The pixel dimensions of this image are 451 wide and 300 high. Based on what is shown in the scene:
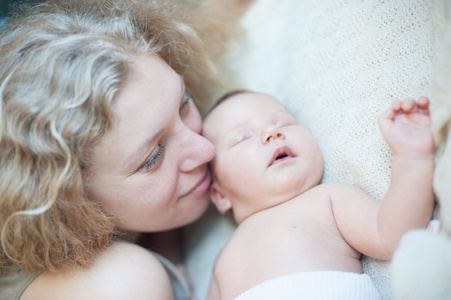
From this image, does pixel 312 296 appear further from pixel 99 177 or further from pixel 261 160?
pixel 99 177

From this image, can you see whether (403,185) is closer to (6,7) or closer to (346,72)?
(346,72)

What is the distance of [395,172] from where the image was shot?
785 millimetres

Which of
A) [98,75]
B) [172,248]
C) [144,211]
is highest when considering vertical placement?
[98,75]


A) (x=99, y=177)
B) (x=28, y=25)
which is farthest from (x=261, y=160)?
(x=28, y=25)

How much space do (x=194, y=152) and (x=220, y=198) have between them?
0.82 ft

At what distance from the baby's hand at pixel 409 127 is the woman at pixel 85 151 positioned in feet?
1.65

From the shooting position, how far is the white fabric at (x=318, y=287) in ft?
2.77

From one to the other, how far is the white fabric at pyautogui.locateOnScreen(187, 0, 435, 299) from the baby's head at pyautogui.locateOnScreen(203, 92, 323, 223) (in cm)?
8

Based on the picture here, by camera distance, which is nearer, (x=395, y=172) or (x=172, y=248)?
(x=395, y=172)

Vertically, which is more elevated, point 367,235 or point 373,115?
point 373,115

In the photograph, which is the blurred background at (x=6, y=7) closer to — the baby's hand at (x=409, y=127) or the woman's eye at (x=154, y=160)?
the woman's eye at (x=154, y=160)

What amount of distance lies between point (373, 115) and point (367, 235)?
304 millimetres

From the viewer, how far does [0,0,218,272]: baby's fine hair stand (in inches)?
34.8

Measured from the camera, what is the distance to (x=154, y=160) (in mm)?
1020
